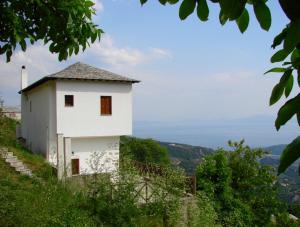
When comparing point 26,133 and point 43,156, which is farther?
point 26,133

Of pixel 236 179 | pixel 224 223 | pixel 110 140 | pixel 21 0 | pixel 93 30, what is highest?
pixel 21 0

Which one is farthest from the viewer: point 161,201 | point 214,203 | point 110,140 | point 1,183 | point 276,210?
point 110,140

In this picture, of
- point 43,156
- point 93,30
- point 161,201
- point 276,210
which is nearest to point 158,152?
point 43,156

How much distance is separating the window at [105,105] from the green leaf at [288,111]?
19.7 meters

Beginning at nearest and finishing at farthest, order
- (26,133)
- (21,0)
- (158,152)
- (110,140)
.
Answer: (21,0)
(110,140)
(26,133)
(158,152)

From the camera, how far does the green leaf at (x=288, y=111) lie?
2.63 ft

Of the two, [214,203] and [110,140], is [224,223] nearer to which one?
[214,203]

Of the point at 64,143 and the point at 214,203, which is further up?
the point at 64,143

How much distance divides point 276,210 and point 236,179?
2252 millimetres

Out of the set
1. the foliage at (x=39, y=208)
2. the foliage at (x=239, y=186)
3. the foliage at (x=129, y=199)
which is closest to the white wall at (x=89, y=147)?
the foliage at (x=239, y=186)

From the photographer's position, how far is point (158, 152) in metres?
39.5

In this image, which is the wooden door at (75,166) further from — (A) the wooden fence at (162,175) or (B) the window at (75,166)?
(A) the wooden fence at (162,175)

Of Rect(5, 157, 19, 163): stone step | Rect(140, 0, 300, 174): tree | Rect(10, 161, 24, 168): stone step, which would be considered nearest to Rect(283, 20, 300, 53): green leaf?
Rect(140, 0, 300, 174): tree

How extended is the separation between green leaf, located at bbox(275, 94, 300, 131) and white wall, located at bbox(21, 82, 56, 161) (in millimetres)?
19357
